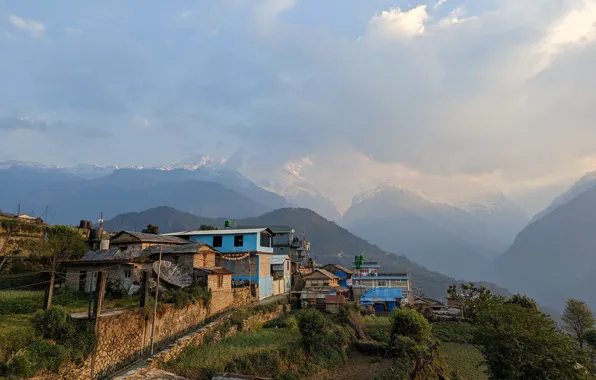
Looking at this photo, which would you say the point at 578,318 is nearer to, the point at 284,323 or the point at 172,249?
the point at 284,323

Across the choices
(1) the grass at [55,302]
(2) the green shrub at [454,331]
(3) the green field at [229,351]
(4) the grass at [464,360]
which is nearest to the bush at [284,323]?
(3) the green field at [229,351]

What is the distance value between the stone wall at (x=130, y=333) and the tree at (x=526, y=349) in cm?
1829

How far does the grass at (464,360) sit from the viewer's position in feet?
79.2

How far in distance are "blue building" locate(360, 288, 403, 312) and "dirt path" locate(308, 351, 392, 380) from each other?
19.1m

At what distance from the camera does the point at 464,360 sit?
27156 millimetres

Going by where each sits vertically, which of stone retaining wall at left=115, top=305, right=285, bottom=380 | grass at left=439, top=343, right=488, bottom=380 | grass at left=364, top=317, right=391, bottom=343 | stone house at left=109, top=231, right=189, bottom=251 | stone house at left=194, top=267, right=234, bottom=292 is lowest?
grass at left=439, top=343, right=488, bottom=380

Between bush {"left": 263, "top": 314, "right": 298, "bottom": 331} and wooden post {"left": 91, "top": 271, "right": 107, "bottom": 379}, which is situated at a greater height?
wooden post {"left": 91, "top": 271, "right": 107, "bottom": 379}

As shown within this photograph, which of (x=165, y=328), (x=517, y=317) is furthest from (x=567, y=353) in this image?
(x=165, y=328)

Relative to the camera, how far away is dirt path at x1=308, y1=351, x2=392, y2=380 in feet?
71.4

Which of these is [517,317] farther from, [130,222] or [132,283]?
[130,222]

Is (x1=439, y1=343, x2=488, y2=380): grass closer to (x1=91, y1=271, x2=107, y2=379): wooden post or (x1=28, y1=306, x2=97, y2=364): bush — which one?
(x1=91, y1=271, x2=107, y2=379): wooden post

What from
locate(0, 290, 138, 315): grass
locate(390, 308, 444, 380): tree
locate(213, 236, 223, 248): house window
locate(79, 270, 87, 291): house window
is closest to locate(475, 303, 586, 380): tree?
locate(390, 308, 444, 380): tree

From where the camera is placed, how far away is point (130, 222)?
197000 mm

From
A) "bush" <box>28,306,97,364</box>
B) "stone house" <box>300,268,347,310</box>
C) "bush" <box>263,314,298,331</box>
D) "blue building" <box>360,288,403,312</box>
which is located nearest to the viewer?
"bush" <box>28,306,97,364</box>
